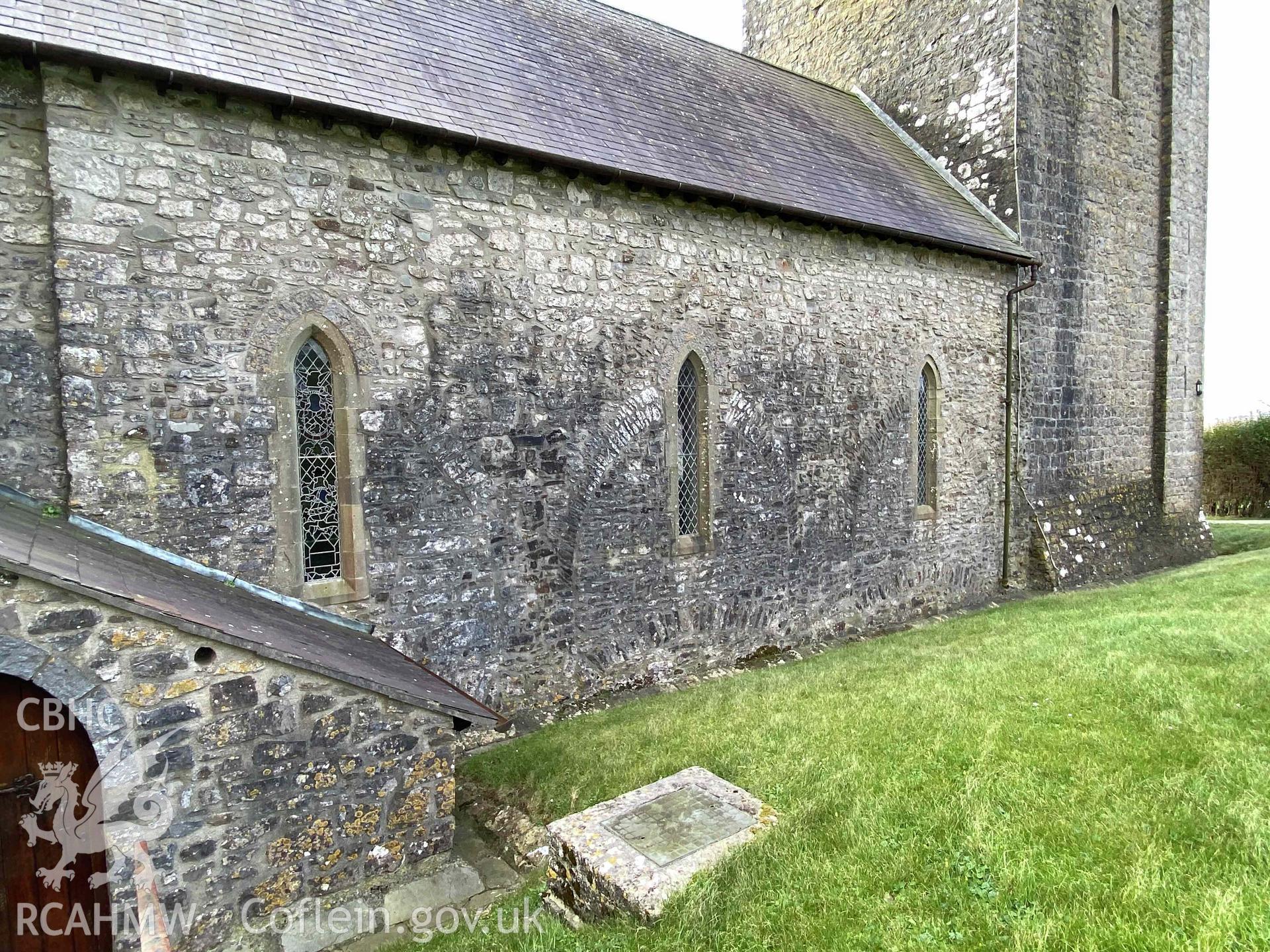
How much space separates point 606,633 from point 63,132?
606cm

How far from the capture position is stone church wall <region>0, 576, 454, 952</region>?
3.29m

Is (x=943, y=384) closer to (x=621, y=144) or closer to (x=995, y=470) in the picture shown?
(x=995, y=470)

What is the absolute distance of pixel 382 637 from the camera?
19.6ft

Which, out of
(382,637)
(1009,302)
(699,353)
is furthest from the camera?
(1009,302)

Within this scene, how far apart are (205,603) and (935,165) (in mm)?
13338

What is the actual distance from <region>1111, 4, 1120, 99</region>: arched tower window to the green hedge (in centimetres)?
1279

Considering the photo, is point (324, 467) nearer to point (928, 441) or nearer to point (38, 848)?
point (38, 848)

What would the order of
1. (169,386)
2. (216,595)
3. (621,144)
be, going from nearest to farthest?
(216,595)
(169,386)
(621,144)

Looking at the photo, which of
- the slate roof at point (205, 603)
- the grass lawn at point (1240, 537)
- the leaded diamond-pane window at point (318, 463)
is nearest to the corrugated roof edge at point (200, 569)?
the slate roof at point (205, 603)

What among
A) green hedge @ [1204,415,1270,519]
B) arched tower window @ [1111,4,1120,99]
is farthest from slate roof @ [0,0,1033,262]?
green hedge @ [1204,415,1270,519]

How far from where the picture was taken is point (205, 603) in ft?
13.7

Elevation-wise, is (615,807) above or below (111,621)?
below

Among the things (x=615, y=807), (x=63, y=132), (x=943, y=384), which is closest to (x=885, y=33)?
(x=943, y=384)

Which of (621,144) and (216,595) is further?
(621,144)
